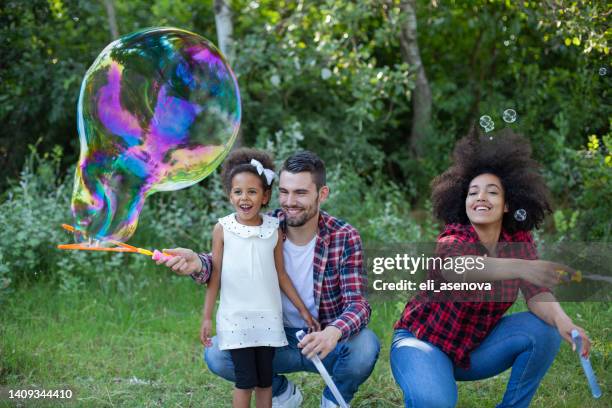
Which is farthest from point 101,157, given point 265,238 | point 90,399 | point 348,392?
point 348,392

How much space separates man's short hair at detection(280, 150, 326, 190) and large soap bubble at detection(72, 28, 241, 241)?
1.19 ft

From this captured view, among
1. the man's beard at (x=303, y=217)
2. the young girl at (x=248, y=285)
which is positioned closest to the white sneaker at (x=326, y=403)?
the young girl at (x=248, y=285)

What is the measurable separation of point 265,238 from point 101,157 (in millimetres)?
767

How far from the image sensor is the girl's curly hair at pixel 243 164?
10.00 ft

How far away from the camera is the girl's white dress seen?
2.99m

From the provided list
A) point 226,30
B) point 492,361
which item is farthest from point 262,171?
point 226,30

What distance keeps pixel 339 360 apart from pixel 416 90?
15.0ft

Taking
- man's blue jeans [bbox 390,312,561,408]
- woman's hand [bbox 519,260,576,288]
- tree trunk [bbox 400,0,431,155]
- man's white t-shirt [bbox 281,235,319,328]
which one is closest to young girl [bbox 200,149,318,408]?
man's white t-shirt [bbox 281,235,319,328]

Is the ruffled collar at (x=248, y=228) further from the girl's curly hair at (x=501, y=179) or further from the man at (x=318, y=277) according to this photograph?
the girl's curly hair at (x=501, y=179)

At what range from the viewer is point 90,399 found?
3.49 m

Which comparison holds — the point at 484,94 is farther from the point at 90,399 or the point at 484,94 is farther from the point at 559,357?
the point at 90,399

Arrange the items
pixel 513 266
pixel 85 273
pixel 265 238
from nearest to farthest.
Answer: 1. pixel 513 266
2. pixel 265 238
3. pixel 85 273

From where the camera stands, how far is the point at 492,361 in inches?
121

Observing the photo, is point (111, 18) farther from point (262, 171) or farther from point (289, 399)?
point (289, 399)
